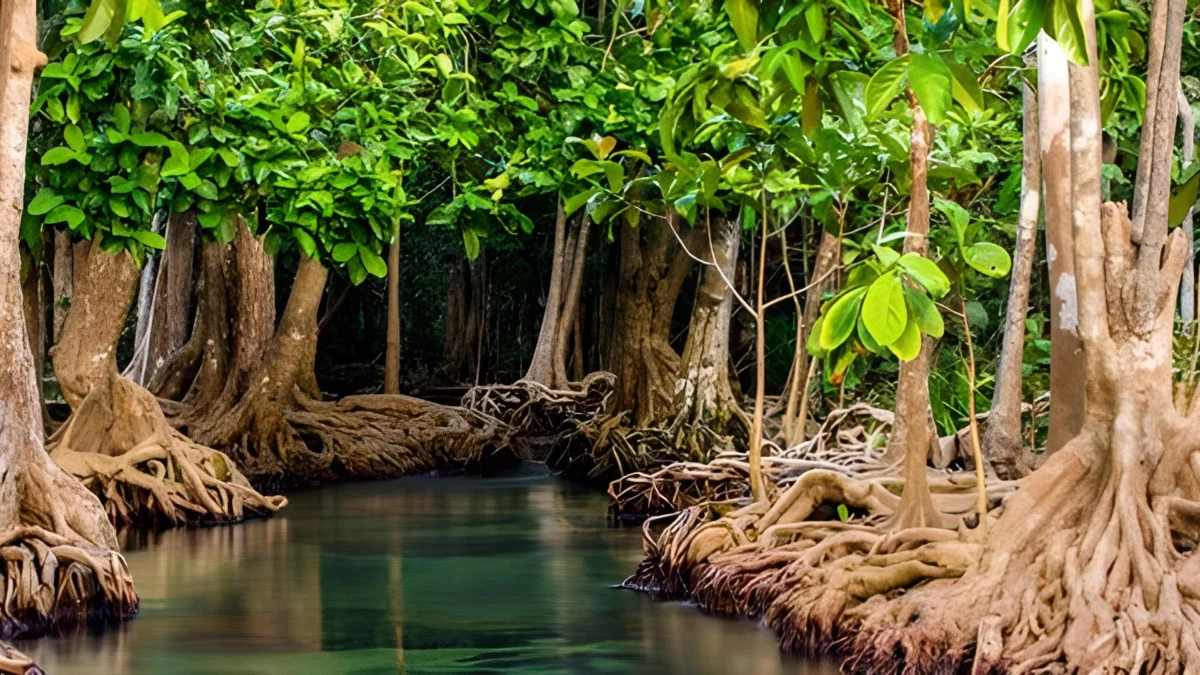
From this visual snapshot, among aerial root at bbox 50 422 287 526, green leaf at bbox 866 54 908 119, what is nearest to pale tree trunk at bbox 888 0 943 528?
green leaf at bbox 866 54 908 119

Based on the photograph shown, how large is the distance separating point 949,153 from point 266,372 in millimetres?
8743

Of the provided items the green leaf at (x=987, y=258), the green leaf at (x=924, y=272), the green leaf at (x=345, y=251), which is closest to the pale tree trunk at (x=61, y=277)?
the green leaf at (x=345, y=251)

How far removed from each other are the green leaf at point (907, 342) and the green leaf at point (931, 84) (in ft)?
3.47

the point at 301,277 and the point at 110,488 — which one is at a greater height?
the point at 301,277

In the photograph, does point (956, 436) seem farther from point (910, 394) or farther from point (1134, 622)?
point (1134, 622)

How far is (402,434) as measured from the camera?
754 inches

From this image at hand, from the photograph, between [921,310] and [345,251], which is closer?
[921,310]

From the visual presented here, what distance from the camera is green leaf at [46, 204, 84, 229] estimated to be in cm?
1139

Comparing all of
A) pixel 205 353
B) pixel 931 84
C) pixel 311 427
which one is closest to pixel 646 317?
pixel 311 427

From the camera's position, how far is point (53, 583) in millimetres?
8555

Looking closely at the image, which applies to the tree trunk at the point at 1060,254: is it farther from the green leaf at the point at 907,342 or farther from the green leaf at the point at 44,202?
the green leaf at the point at 44,202

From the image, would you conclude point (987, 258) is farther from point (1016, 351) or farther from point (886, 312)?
point (1016, 351)

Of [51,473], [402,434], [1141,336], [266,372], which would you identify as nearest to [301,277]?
[266,372]

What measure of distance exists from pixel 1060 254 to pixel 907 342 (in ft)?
8.05
